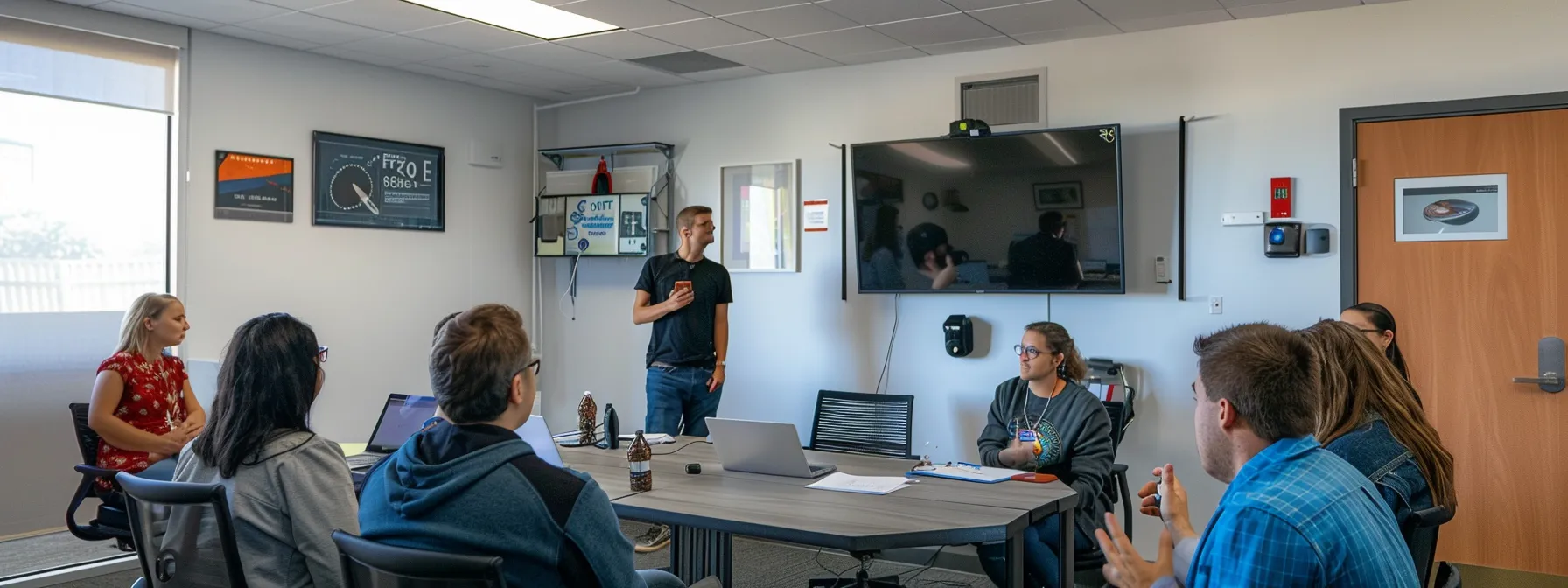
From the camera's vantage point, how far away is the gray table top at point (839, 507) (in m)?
2.61

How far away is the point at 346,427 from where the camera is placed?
19.8 feet

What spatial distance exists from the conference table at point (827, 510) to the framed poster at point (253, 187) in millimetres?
2852

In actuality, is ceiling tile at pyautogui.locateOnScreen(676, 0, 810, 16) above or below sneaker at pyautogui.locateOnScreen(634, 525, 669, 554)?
above

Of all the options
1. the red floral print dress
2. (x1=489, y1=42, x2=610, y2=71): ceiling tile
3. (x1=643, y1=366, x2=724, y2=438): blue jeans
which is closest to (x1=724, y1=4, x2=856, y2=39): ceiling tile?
(x1=489, y1=42, x2=610, y2=71): ceiling tile

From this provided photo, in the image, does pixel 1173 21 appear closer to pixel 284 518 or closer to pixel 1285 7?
pixel 1285 7

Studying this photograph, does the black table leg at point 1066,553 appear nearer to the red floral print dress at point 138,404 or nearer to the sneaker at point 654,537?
the sneaker at point 654,537

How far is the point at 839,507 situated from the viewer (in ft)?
9.46

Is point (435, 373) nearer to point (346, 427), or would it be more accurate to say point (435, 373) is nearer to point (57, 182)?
point (57, 182)

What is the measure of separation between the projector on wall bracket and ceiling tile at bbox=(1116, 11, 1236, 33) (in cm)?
76

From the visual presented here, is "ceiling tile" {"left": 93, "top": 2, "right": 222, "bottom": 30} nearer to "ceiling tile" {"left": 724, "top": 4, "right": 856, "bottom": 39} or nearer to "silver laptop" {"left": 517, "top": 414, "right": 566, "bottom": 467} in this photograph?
"ceiling tile" {"left": 724, "top": 4, "right": 856, "bottom": 39}

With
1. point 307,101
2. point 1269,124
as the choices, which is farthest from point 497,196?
point 1269,124

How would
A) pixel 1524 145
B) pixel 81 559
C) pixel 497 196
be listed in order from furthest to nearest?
pixel 497 196
pixel 81 559
pixel 1524 145

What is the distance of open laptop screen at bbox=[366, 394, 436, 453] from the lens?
12.7ft

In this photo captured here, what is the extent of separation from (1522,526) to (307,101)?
594 centimetres
